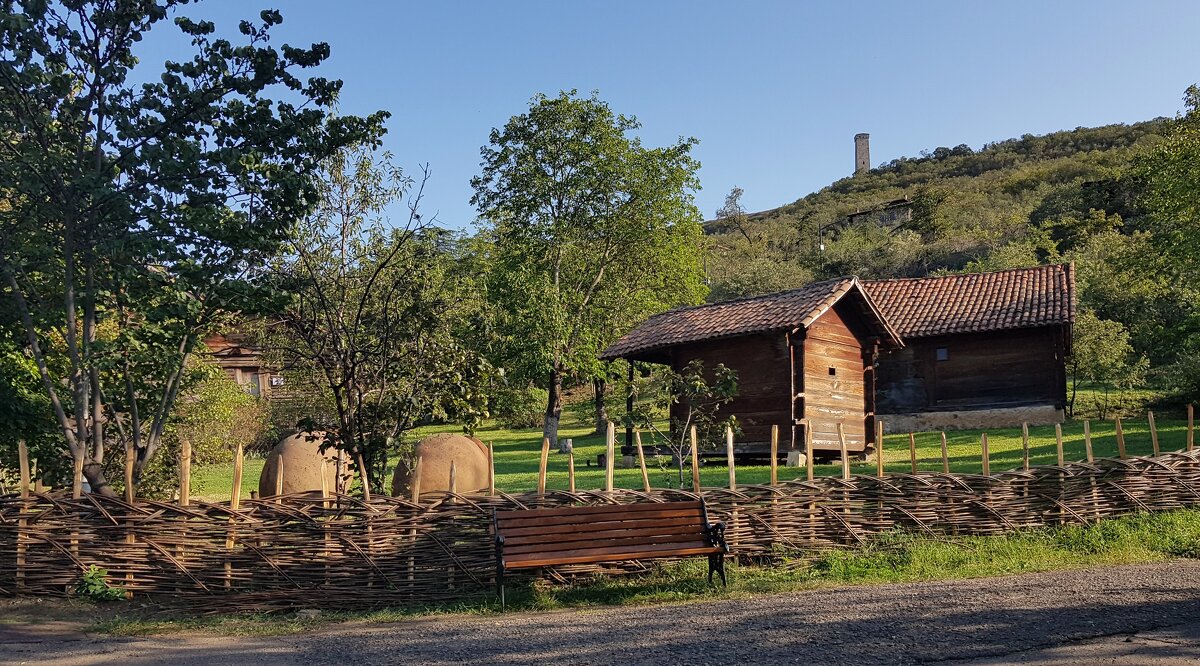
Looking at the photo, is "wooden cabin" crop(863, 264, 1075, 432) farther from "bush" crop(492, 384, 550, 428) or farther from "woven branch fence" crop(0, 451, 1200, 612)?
"woven branch fence" crop(0, 451, 1200, 612)

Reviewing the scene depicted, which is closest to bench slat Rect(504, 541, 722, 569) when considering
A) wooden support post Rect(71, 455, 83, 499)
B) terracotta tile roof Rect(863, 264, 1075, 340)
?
wooden support post Rect(71, 455, 83, 499)

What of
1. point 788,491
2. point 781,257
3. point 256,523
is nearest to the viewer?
point 256,523

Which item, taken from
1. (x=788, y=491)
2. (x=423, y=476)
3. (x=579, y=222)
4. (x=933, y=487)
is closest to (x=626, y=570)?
(x=788, y=491)

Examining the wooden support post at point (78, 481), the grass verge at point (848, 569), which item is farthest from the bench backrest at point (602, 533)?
the wooden support post at point (78, 481)

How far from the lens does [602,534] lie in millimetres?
9016

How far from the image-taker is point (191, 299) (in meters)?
9.46

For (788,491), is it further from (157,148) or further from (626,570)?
(157,148)

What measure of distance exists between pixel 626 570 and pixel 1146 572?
5000 millimetres

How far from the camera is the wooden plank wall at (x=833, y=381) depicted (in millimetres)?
21531

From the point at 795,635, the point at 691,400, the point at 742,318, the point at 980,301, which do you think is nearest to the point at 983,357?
the point at 980,301

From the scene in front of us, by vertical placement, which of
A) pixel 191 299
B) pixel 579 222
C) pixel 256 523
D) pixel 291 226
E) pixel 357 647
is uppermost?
pixel 579 222

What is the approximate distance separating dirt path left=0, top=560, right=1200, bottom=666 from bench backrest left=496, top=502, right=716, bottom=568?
0.54 m

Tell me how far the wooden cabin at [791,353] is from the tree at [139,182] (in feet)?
40.3

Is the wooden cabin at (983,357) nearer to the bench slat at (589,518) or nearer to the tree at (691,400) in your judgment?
the tree at (691,400)
